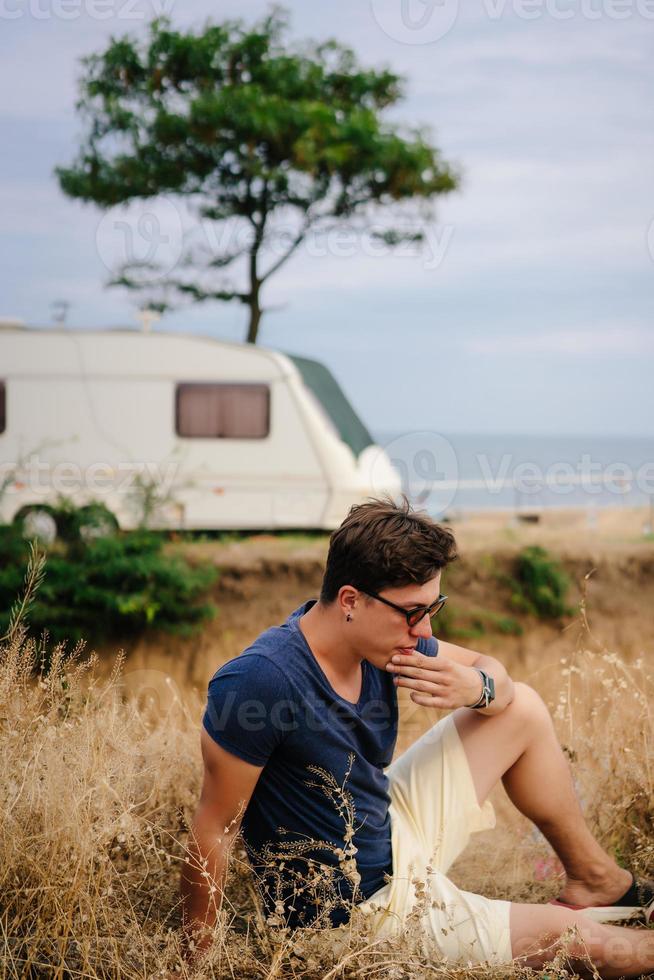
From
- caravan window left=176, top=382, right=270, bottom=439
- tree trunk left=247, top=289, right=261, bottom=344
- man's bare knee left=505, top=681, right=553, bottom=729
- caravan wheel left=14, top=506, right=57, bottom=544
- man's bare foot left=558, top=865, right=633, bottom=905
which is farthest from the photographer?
tree trunk left=247, top=289, right=261, bottom=344

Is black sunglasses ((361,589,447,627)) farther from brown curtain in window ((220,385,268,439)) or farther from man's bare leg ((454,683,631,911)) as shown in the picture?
brown curtain in window ((220,385,268,439))

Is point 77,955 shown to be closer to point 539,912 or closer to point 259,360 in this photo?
point 539,912

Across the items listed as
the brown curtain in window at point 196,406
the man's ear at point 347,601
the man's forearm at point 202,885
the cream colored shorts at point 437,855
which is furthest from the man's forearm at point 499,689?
the brown curtain in window at point 196,406

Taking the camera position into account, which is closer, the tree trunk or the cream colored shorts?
the cream colored shorts

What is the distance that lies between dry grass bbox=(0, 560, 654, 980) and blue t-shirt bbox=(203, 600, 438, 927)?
13cm

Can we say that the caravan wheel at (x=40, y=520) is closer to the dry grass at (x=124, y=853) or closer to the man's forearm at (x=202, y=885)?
the dry grass at (x=124, y=853)

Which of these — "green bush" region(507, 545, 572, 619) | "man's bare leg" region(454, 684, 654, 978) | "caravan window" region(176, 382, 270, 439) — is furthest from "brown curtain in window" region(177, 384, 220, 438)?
"man's bare leg" region(454, 684, 654, 978)

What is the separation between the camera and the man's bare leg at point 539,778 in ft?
8.42

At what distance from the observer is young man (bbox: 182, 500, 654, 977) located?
7.33 ft

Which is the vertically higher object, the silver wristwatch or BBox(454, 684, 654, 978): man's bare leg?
the silver wristwatch

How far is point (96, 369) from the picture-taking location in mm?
11461

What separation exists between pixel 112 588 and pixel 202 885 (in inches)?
307

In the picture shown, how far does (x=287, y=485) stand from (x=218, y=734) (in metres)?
9.32

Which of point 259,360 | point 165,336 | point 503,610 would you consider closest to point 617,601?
point 503,610
